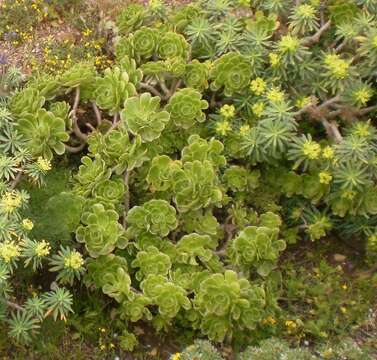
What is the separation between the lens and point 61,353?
401cm

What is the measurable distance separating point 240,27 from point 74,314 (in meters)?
2.25

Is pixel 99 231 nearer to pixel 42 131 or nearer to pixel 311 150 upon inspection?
pixel 42 131

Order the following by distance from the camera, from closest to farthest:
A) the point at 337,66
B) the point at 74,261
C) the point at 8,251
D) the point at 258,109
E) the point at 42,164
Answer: the point at 8,251 < the point at 74,261 < the point at 42,164 < the point at 337,66 < the point at 258,109

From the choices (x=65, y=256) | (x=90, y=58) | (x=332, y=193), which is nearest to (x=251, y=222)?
(x=332, y=193)

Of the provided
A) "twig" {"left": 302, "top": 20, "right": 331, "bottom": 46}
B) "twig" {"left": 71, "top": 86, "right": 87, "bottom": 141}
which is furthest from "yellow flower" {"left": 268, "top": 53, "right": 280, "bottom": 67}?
"twig" {"left": 71, "top": 86, "right": 87, "bottom": 141}

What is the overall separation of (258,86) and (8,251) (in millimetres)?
1989

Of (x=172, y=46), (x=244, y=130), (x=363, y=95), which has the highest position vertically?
(x=172, y=46)

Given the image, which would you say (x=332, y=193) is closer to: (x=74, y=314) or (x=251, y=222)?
(x=251, y=222)

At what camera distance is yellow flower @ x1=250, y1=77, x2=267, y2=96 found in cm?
446

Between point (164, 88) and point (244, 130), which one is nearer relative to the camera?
point (244, 130)

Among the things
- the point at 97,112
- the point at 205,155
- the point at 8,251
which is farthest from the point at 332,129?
the point at 8,251

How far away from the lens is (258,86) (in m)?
4.48

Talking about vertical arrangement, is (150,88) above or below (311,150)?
above

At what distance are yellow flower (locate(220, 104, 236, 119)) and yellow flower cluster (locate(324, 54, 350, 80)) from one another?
2.26 feet
